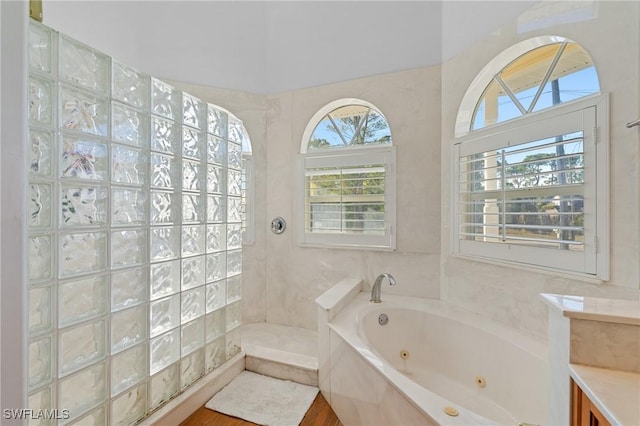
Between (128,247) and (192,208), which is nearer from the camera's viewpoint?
(128,247)

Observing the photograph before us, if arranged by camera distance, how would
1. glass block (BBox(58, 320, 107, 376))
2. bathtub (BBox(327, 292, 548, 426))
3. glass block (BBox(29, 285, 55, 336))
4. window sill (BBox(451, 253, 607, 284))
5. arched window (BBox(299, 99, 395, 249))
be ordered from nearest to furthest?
glass block (BBox(29, 285, 55, 336)) → glass block (BBox(58, 320, 107, 376)) → bathtub (BBox(327, 292, 548, 426)) → window sill (BBox(451, 253, 607, 284)) → arched window (BBox(299, 99, 395, 249))

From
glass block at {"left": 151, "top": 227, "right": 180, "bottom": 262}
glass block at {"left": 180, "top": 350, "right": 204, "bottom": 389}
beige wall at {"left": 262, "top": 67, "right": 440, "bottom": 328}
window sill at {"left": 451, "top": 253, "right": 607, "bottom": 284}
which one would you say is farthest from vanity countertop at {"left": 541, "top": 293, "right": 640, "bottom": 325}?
glass block at {"left": 180, "top": 350, "right": 204, "bottom": 389}

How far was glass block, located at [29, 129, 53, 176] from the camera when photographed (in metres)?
1.02

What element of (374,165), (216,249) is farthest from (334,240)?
(216,249)

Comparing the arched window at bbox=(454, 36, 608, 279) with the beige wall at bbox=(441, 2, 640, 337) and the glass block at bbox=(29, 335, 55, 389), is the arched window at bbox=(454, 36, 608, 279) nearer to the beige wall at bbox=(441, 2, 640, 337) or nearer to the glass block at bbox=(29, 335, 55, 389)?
the beige wall at bbox=(441, 2, 640, 337)

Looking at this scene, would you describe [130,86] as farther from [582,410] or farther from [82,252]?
[582,410]

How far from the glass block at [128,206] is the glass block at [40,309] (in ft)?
1.14

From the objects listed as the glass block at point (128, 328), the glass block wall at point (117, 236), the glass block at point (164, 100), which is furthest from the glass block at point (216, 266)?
the glass block at point (164, 100)

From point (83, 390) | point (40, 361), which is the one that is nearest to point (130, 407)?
point (83, 390)

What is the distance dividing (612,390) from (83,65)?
2.02 metres

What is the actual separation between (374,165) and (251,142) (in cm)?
119

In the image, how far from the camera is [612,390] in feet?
2.51

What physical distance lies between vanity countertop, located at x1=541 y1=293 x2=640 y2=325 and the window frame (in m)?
0.61

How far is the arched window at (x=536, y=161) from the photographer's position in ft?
4.93
